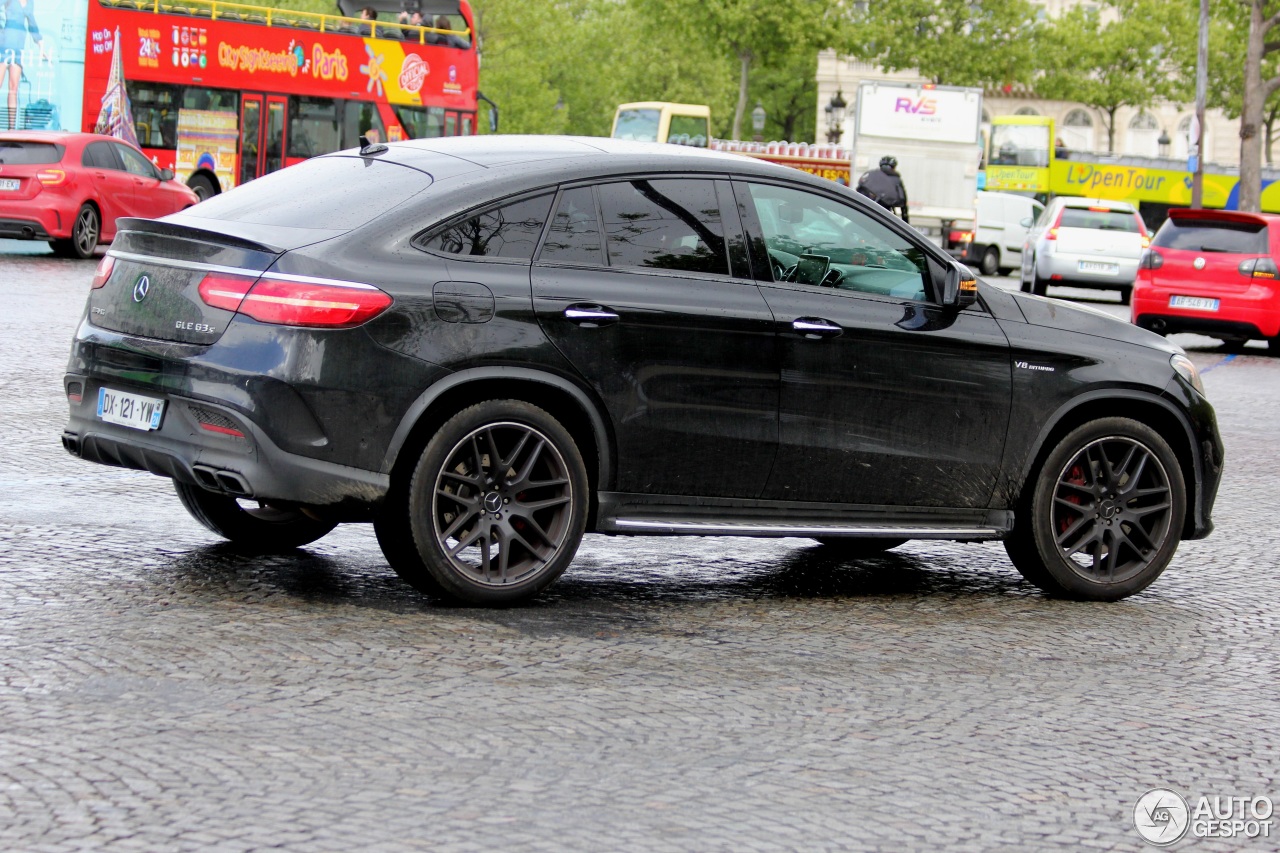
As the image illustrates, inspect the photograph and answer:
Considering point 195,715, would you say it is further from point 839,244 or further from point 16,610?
point 839,244

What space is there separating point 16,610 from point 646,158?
263 centimetres

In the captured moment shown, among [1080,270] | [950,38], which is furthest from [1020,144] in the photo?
[1080,270]

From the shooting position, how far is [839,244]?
682cm

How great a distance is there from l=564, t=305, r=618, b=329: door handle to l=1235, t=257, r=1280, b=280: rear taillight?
53.5ft

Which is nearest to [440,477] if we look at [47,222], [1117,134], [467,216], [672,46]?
[467,216]

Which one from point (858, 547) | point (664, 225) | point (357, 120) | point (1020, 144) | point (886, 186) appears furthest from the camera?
point (1020, 144)

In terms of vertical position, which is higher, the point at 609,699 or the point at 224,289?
the point at 224,289

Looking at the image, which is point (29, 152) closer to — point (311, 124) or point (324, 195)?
point (311, 124)

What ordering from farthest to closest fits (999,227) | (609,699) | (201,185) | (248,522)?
(999,227) < (201,185) < (248,522) < (609,699)

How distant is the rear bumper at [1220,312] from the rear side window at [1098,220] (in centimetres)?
900

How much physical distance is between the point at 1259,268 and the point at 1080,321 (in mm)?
14738

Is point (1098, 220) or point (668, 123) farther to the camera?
point (668, 123)

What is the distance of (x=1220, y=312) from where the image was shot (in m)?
20.9

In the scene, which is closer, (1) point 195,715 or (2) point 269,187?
(1) point 195,715
